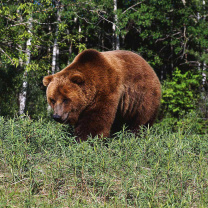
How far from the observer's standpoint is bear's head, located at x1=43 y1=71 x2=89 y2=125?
15.5ft

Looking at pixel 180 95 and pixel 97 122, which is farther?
pixel 180 95

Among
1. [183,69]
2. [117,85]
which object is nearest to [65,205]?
[117,85]

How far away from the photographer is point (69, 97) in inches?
187

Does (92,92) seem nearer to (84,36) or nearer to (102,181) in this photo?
(102,181)

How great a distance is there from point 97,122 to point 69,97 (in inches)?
23.4

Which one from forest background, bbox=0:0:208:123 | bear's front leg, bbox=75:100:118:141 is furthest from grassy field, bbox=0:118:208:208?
forest background, bbox=0:0:208:123

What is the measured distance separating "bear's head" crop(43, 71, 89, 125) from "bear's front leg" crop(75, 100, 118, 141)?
18 cm

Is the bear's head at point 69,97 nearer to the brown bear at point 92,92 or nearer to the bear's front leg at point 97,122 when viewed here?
the brown bear at point 92,92

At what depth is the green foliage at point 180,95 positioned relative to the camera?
1652 centimetres

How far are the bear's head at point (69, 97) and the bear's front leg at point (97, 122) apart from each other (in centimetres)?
18

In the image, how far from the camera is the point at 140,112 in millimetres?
5750

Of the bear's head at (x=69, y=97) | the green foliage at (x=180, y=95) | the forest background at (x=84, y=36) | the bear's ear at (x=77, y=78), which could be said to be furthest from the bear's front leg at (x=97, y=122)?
the green foliage at (x=180, y=95)

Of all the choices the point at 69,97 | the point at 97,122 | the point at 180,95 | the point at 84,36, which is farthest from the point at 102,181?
the point at 84,36

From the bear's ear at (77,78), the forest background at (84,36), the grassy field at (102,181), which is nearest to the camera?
the grassy field at (102,181)
